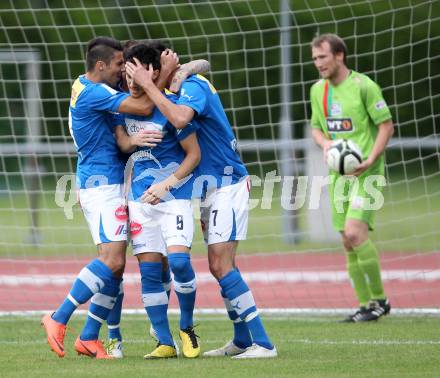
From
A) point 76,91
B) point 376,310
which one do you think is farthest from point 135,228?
point 376,310

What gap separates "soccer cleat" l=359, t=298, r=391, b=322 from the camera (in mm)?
8938

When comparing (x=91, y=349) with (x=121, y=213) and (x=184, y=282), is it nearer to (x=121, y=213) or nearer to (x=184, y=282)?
(x=184, y=282)

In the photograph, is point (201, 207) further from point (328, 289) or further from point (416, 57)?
point (416, 57)

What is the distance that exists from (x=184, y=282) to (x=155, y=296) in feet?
0.68

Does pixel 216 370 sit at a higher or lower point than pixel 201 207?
lower

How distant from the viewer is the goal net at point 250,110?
36.4ft

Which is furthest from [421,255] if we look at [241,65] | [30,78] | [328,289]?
[30,78]

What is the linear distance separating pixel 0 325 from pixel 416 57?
548 cm

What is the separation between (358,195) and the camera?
29.8 ft

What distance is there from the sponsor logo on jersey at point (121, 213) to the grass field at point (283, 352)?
3.03 feet

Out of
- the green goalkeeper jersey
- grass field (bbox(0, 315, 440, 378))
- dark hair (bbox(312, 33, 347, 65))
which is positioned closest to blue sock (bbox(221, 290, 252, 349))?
grass field (bbox(0, 315, 440, 378))

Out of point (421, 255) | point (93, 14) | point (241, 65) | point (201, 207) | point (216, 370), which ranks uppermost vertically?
point (93, 14)

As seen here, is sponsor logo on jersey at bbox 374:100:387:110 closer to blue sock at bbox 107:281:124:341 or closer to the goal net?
the goal net

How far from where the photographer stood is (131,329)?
344 inches
